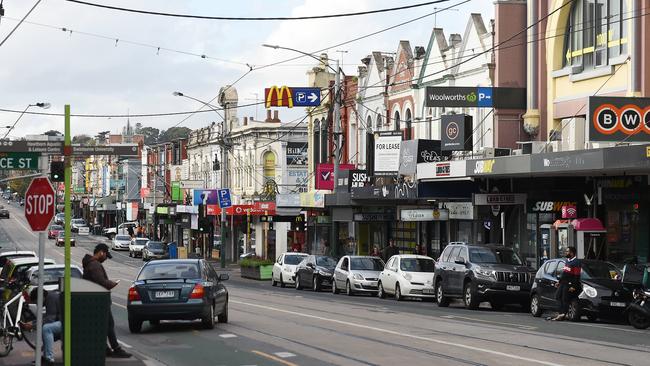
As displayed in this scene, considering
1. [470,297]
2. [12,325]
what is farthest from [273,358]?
[470,297]

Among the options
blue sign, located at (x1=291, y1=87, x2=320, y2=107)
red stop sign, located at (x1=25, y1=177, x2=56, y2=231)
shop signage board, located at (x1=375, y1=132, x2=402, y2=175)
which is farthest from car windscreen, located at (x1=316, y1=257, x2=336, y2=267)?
red stop sign, located at (x1=25, y1=177, x2=56, y2=231)

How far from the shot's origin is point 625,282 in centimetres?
2548

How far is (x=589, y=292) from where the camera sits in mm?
25250

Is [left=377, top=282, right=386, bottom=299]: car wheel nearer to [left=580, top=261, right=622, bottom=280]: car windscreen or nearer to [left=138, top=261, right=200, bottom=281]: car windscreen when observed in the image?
[left=580, top=261, right=622, bottom=280]: car windscreen

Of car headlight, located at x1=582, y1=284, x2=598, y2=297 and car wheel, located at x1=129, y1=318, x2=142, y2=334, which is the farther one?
car headlight, located at x1=582, y1=284, x2=598, y2=297

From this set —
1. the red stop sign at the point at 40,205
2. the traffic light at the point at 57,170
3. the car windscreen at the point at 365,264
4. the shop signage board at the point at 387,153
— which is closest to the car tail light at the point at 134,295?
the traffic light at the point at 57,170

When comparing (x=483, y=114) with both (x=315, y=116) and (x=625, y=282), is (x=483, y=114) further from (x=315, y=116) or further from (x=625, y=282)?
(x=315, y=116)

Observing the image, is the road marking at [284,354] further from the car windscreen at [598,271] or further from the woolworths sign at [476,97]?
the woolworths sign at [476,97]

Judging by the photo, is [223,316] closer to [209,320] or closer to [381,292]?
[209,320]

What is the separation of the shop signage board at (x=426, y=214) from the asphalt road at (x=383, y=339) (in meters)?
13.1

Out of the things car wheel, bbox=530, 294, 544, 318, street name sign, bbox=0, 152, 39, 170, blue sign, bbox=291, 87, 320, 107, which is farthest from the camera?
blue sign, bbox=291, 87, 320, 107

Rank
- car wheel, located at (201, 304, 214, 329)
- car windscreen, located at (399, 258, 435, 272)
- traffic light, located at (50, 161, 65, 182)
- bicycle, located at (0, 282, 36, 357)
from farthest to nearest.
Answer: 1. car windscreen, located at (399, 258, 435, 272)
2. car wheel, located at (201, 304, 214, 329)
3. bicycle, located at (0, 282, 36, 357)
4. traffic light, located at (50, 161, 65, 182)

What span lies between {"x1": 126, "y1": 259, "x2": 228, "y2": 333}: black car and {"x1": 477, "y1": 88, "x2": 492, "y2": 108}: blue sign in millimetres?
18618

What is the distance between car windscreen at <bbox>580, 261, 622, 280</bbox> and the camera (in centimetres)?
2597
